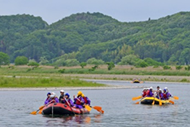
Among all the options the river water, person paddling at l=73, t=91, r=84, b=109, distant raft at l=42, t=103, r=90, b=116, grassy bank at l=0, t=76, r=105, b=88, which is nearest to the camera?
the river water

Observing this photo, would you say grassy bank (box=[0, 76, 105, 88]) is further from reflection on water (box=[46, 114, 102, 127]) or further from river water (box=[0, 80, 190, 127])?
reflection on water (box=[46, 114, 102, 127])

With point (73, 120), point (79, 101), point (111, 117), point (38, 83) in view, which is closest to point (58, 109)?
point (73, 120)

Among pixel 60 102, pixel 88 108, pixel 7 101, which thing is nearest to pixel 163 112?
pixel 88 108

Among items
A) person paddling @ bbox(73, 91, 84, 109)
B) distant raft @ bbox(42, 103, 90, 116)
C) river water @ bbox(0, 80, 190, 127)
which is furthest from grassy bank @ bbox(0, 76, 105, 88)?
distant raft @ bbox(42, 103, 90, 116)

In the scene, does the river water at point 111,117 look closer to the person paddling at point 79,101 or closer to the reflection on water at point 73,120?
the reflection on water at point 73,120

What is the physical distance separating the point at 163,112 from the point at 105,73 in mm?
87691

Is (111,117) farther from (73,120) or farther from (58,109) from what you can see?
(58,109)

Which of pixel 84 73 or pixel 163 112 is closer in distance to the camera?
pixel 163 112

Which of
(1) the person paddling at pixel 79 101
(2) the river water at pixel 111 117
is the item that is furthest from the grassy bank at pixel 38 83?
(1) the person paddling at pixel 79 101

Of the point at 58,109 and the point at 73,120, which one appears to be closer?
→ the point at 73,120

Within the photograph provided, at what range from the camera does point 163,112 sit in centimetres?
4462

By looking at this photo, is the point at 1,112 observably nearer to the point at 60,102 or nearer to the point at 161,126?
the point at 60,102

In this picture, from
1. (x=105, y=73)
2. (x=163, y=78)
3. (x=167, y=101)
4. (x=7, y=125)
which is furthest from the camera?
(x=105, y=73)

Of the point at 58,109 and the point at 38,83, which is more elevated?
the point at 38,83
